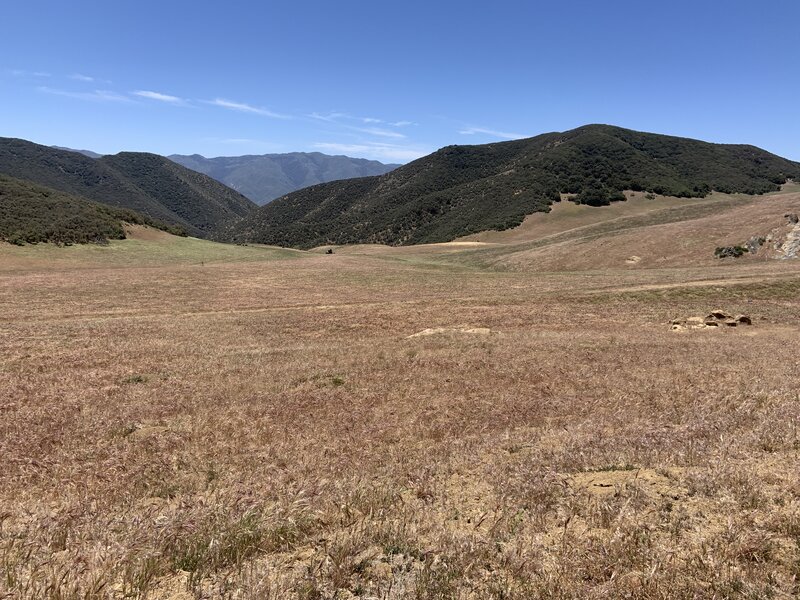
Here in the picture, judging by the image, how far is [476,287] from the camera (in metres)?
43.8

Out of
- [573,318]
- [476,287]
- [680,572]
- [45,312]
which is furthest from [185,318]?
[680,572]

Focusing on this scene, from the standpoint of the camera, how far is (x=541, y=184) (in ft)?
474

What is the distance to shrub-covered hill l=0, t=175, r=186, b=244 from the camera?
2997 inches

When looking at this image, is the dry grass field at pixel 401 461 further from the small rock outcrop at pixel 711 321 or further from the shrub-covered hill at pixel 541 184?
the shrub-covered hill at pixel 541 184

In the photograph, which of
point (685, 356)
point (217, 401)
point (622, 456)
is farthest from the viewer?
point (685, 356)

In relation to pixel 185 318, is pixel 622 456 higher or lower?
higher

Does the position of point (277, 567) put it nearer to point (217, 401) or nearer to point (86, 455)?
point (86, 455)

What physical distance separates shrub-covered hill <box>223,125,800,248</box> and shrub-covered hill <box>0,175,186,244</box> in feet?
238

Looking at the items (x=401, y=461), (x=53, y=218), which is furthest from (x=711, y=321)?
(x=53, y=218)

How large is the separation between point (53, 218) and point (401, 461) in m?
105

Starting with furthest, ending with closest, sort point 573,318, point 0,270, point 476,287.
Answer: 1. point 0,270
2. point 476,287
3. point 573,318

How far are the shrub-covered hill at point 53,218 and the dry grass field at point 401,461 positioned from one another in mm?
67222

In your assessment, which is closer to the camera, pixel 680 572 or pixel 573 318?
pixel 680 572

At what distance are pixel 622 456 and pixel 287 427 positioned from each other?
6316 millimetres
